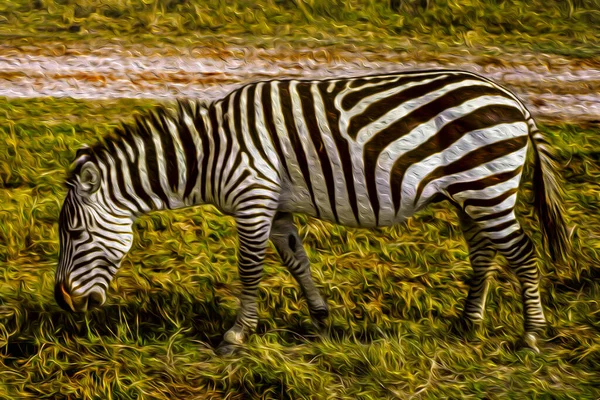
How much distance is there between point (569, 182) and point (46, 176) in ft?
15.5

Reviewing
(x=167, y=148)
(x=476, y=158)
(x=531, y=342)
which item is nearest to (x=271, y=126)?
(x=167, y=148)

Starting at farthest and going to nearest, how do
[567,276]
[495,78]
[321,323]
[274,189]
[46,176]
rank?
[495,78]
[46,176]
[567,276]
[321,323]
[274,189]

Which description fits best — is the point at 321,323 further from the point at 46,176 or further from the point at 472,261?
the point at 46,176

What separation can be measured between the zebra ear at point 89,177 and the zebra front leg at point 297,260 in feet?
3.87

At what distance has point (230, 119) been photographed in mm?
6039

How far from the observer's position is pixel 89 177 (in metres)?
5.91

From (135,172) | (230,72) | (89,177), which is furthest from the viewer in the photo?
(230,72)

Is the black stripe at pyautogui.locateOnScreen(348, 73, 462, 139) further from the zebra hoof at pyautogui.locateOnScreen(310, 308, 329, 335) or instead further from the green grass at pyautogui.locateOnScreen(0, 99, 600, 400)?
the green grass at pyautogui.locateOnScreen(0, 99, 600, 400)

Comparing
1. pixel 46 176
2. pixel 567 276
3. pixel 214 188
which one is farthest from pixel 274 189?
pixel 46 176

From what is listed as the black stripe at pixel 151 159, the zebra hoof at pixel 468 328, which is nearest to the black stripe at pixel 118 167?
the black stripe at pixel 151 159

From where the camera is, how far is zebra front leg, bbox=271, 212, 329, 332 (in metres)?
6.36

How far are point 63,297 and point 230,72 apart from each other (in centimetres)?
547

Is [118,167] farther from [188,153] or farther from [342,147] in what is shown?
[342,147]

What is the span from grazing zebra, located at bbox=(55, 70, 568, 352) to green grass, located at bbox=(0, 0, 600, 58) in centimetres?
563
